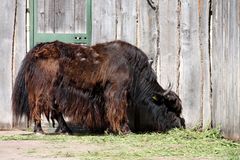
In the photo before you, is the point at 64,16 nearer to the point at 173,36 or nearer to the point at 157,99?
the point at 173,36

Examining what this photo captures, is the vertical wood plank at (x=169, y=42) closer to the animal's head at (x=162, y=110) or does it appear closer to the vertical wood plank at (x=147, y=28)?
the vertical wood plank at (x=147, y=28)

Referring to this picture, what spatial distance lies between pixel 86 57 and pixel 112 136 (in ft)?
4.44

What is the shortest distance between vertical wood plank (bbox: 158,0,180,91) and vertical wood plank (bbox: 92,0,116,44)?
82 centimetres

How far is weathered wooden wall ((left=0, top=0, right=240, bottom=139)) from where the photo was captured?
10.9 meters

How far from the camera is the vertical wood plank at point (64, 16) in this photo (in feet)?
36.7

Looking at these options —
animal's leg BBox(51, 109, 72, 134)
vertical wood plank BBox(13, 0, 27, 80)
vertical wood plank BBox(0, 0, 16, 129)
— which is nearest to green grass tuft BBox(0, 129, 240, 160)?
animal's leg BBox(51, 109, 72, 134)

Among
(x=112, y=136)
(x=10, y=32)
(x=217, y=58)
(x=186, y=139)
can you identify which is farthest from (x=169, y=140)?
(x=10, y=32)

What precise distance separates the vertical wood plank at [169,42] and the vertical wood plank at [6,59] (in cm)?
255

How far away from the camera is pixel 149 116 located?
35.9 ft

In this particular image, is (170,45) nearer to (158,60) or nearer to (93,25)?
(158,60)

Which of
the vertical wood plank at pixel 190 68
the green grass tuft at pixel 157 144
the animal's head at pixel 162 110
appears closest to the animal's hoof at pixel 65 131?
the green grass tuft at pixel 157 144

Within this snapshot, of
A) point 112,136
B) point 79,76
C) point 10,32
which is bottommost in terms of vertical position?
Result: point 112,136

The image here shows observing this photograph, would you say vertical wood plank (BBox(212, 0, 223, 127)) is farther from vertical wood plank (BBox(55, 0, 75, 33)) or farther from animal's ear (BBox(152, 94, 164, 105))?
vertical wood plank (BBox(55, 0, 75, 33))

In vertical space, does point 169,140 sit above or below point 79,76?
below
